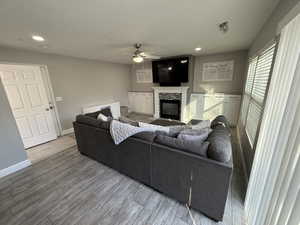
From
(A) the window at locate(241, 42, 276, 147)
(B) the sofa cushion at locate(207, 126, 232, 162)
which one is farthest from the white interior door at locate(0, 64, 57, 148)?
(A) the window at locate(241, 42, 276, 147)

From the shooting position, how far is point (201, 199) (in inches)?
58.9

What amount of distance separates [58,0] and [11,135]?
2533 millimetres

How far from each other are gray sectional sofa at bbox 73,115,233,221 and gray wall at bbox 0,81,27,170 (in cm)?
150

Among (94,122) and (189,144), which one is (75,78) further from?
(189,144)

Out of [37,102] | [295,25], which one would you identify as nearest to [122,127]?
[295,25]

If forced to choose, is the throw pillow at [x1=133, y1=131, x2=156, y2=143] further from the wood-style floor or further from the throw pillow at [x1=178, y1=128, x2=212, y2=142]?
the wood-style floor

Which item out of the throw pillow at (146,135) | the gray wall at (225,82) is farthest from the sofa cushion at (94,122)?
the gray wall at (225,82)

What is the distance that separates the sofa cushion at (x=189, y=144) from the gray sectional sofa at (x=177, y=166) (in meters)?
0.04

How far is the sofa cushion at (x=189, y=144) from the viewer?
1.46m

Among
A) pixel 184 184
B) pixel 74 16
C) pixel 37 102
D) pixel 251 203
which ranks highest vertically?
pixel 74 16

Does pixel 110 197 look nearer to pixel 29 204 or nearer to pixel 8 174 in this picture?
pixel 29 204

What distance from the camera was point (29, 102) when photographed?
331 cm

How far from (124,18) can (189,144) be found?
1.89 meters

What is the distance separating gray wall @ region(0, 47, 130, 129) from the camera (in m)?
3.25
